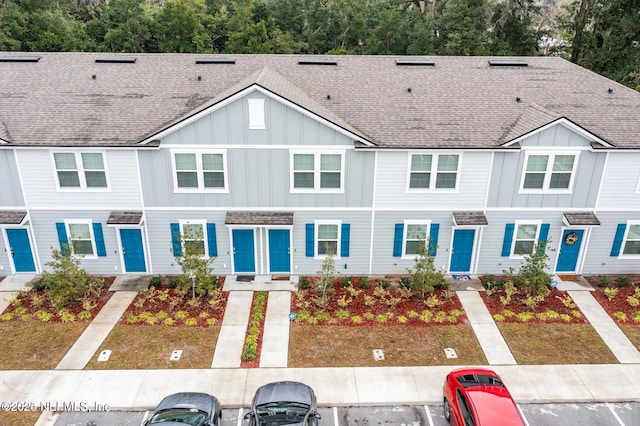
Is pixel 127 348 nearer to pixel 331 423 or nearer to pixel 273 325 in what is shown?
pixel 273 325

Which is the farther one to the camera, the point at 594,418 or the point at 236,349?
the point at 236,349

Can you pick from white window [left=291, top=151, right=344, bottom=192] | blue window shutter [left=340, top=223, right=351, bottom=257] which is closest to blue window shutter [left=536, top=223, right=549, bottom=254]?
blue window shutter [left=340, top=223, right=351, bottom=257]

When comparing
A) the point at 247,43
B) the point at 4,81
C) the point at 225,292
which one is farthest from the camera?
the point at 247,43

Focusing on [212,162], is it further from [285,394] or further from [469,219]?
[469,219]

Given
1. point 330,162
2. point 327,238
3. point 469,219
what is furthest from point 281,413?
point 469,219

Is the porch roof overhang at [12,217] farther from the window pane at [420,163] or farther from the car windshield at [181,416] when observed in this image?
the window pane at [420,163]

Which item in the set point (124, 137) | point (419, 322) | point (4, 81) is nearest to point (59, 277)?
point (124, 137)

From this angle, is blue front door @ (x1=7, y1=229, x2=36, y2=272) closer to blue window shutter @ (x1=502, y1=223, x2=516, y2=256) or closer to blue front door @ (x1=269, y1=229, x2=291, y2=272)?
blue front door @ (x1=269, y1=229, x2=291, y2=272)
